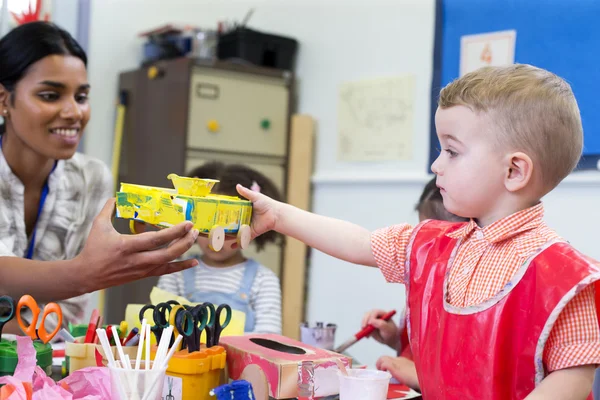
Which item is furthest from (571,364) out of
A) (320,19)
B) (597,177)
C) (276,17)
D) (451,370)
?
(276,17)

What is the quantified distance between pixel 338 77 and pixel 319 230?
2128 millimetres

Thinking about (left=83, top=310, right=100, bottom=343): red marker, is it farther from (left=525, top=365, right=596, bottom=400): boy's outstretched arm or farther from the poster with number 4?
the poster with number 4

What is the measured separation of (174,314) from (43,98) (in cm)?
112

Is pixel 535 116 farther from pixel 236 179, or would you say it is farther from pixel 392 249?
pixel 236 179

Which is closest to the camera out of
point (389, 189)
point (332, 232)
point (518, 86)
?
point (518, 86)

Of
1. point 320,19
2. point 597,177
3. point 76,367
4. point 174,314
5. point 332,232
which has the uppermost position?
point 320,19

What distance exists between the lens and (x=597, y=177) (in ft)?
7.54

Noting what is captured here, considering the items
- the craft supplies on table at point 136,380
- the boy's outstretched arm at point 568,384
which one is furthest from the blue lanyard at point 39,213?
the boy's outstretched arm at point 568,384

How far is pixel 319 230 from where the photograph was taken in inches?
50.4

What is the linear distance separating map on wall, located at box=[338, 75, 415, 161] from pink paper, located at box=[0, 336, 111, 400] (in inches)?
83.2

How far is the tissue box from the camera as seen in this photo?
102 centimetres

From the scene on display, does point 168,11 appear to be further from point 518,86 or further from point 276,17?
point 518,86

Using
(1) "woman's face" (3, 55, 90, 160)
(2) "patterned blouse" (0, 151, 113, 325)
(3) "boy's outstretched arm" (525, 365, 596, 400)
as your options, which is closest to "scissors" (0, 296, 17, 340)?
(3) "boy's outstretched arm" (525, 365, 596, 400)

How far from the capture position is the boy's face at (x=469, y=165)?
108 cm
